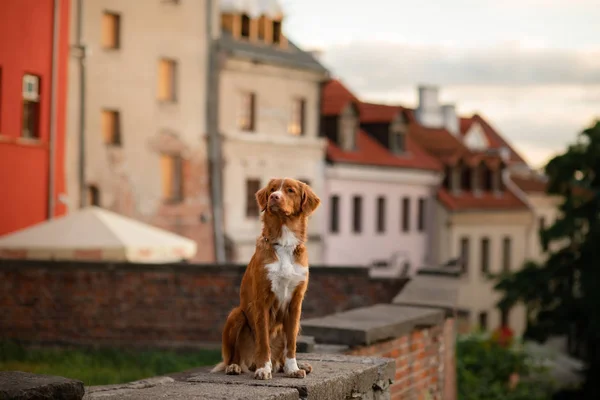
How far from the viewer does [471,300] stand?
171 ft

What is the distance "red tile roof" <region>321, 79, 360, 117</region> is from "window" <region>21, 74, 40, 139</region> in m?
18.3

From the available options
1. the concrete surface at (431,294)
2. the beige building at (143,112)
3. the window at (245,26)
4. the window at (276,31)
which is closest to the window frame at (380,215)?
the window at (276,31)

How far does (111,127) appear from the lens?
112 feet

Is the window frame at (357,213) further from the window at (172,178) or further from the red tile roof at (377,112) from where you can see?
the window at (172,178)

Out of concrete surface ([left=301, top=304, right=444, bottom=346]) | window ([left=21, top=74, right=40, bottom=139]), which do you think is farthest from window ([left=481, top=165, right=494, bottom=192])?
concrete surface ([left=301, top=304, right=444, bottom=346])

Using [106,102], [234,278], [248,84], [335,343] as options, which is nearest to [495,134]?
[248,84]

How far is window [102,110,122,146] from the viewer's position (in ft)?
111

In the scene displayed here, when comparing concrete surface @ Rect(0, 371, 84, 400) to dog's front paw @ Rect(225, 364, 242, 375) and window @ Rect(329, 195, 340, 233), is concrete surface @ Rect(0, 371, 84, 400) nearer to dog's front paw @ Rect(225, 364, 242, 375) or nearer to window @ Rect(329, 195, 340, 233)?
dog's front paw @ Rect(225, 364, 242, 375)

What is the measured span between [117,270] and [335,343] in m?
8.46

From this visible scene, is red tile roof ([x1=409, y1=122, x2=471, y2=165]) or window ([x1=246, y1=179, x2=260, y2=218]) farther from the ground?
red tile roof ([x1=409, y1=122, x2=471, y2=165])

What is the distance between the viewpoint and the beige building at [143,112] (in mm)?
32188

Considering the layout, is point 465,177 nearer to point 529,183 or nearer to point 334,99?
point 529,183

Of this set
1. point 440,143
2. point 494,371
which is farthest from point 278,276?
point 440,143

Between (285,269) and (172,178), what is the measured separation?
3064cm
